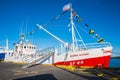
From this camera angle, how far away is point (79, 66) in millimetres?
22203

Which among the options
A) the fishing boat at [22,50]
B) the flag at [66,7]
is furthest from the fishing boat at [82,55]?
the fishing boat at [22,50]

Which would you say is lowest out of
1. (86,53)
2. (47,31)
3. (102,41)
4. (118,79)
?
(118,79)

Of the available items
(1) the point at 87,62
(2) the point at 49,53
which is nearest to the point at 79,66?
(1) the point at 87,62

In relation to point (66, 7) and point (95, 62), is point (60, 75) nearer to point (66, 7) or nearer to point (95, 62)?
point (95, 62)

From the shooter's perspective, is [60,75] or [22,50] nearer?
[60,75]

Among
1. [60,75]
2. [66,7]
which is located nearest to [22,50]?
[66,7]

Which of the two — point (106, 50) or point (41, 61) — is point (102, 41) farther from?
point (41, 61)

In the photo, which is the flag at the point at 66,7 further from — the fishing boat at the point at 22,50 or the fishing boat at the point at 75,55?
the fishing boat at the point at 22,50

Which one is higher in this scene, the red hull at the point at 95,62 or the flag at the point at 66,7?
the flag at the point at 66,7

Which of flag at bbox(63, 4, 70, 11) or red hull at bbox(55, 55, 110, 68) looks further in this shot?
flag at bbox(63, 4, 70, 11)

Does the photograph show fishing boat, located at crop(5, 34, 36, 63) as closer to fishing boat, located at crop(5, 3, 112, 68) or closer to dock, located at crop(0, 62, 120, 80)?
fishing boat, located at crop(5, 3, 112, 68)

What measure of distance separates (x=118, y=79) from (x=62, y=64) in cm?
1366

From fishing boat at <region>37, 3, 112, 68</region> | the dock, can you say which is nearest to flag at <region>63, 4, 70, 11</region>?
fishing boat at <region>37, 3, 112, 68</region>

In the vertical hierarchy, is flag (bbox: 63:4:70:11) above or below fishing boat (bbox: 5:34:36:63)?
above
